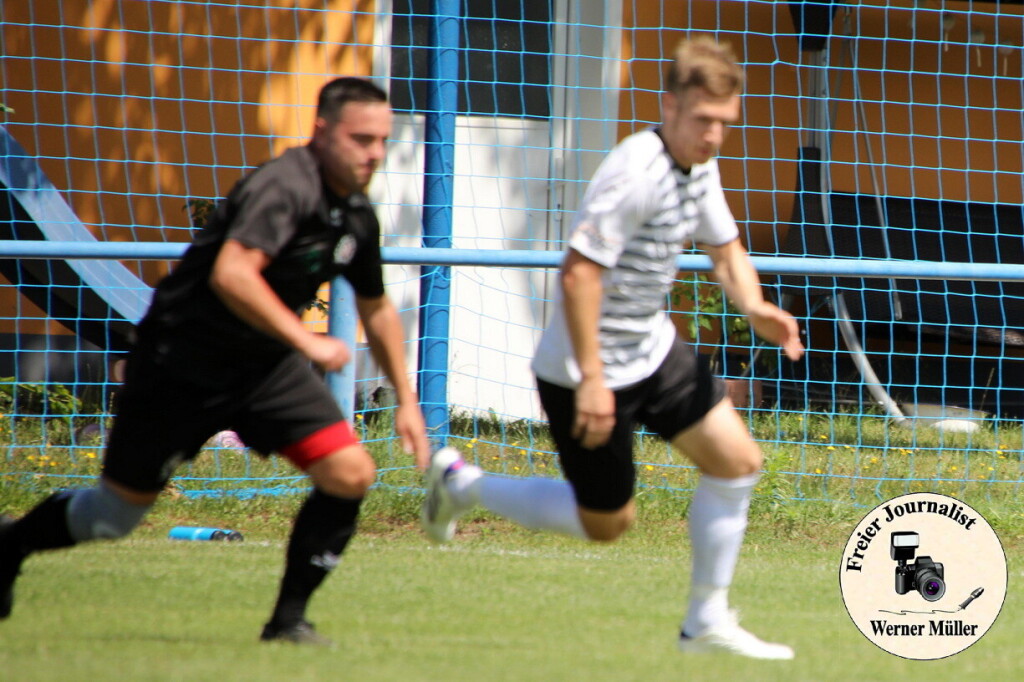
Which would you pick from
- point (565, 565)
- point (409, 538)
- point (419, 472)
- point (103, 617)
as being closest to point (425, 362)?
point (419, 472)

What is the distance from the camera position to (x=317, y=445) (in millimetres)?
3613

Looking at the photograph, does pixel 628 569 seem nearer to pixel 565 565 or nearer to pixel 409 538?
pixel 565 565

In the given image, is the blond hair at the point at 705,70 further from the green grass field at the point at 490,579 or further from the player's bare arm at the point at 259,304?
the green grass field at the point at 490,579

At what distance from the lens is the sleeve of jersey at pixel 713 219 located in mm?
3812

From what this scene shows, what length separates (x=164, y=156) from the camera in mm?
8914

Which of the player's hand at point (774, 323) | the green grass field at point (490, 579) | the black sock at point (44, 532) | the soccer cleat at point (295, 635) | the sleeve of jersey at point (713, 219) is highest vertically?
the sleeve of jersey at point (713, 219)

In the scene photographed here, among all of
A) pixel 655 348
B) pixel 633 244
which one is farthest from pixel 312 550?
pixel 633 244

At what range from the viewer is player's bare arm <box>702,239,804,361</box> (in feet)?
12.7

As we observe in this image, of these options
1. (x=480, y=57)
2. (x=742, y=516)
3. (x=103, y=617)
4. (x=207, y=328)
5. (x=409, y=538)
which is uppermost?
(x=480, y=57)

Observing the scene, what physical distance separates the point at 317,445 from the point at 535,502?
2.40ft

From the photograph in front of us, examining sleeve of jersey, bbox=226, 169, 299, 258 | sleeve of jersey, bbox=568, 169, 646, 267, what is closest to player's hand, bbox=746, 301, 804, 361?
sleeve of jersey, bbox=568, 169, 646, 267

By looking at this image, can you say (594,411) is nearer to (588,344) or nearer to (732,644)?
(588,344)

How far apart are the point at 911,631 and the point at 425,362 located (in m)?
3.42

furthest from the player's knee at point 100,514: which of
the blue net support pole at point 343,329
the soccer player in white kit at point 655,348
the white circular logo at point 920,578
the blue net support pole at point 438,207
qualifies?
the blue net support pole at point 438,207
